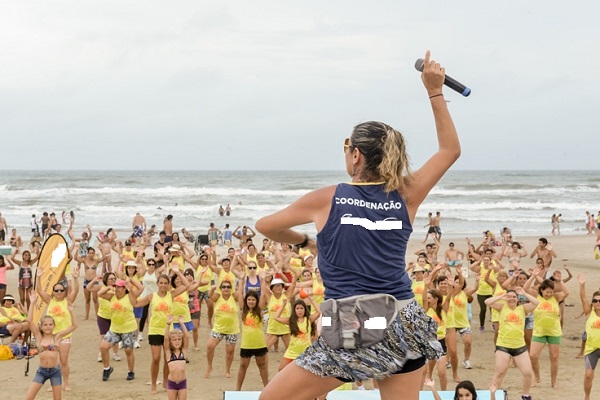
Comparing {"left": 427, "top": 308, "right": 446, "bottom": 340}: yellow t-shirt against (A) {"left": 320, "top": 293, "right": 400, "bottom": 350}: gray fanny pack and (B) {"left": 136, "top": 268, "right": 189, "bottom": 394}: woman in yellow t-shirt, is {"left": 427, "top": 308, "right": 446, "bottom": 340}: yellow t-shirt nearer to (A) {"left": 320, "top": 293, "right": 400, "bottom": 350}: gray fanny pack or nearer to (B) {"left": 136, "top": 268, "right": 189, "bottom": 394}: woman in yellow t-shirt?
(B) {"left": 136, "top": 268, "right": 189, "bottom": 394}: woman in yellow t-shirt

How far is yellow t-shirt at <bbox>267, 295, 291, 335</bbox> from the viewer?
12.2 metres

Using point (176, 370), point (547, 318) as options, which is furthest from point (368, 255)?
point (547, 318)

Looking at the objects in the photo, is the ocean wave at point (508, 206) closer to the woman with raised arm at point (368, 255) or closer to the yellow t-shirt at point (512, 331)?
the yellow t-shirt at point (512, 331)

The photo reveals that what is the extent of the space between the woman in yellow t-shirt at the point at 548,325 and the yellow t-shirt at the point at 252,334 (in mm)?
4077

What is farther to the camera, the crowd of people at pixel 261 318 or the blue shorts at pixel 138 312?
the blue shorts at pixel 138 312

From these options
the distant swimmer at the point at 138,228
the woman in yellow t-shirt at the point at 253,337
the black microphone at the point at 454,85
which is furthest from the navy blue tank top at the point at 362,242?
the distant swimmer at the point at 138,228

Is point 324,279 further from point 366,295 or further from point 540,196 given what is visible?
point 540,196

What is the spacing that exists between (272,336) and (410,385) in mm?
10601

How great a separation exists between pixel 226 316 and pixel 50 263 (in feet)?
9.50

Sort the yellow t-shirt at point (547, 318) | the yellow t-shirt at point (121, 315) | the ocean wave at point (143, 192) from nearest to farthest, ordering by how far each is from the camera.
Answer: the yellow t-shirt at point (547, 318) → the yellow t-shirt at point (121, 315) → the ocean wave at point (143, 192)

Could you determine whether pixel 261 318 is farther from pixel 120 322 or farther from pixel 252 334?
pixel 120 322

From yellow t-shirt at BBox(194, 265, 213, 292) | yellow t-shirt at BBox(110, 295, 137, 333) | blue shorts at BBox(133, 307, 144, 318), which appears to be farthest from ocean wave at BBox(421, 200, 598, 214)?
yellow t-shirt at BBox(110, 295, 137, 333)

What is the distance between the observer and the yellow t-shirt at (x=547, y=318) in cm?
1136

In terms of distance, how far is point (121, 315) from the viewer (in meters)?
11.9
